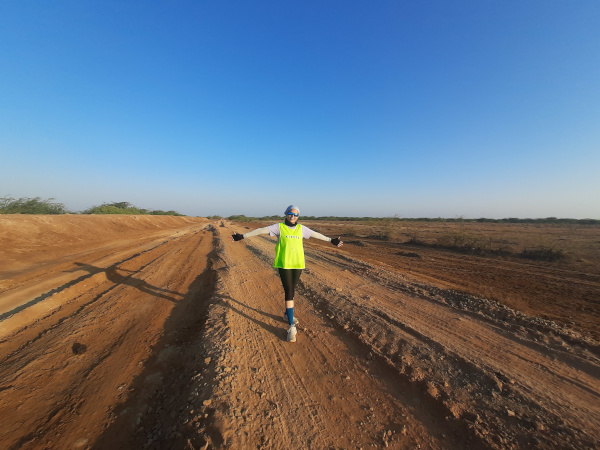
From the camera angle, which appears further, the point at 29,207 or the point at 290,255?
the point at 29,207

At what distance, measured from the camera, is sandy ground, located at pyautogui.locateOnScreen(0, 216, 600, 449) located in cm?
228

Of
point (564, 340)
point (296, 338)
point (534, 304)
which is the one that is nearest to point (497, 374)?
point (564, 340)

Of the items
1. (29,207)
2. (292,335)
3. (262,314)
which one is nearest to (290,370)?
(292,335)

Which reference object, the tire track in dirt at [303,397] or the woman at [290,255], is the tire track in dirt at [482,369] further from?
the woman at [290,255]

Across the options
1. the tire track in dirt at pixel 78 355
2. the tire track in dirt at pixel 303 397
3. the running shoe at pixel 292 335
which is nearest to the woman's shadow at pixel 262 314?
the tire track in dirt at pixel 303 397

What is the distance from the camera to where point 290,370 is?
3141mm

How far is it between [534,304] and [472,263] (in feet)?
21.9

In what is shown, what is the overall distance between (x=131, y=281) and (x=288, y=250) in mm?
6273

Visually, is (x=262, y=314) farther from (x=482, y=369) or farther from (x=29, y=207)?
(x=29, y=207)

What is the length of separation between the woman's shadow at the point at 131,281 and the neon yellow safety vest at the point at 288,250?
3757 millimetres

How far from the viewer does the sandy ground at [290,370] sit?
2281 mm

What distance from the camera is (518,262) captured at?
1306 centimetres

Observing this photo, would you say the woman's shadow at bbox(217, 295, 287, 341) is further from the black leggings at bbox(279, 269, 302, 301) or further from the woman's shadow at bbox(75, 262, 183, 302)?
the woman's shadow at bbox(75, 262, 183, 302)

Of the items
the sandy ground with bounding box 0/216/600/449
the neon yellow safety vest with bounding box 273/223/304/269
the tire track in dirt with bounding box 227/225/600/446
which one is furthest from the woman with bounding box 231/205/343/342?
the tire track in dirt with bounding box 227/225/600/446
